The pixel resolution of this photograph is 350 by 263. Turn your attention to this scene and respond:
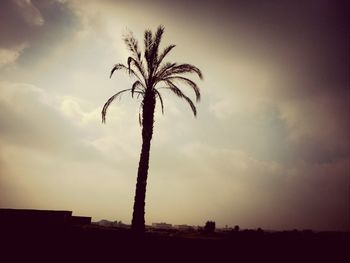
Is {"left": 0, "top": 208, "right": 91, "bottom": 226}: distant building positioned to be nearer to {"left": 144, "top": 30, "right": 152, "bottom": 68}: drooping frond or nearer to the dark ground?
the dark ground

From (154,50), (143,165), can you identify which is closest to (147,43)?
(154,50)

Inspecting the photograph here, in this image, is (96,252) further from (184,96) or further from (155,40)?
(155,40)

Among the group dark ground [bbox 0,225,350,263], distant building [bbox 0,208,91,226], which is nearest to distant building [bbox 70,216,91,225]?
distant building [bbox 0,208,91,226]

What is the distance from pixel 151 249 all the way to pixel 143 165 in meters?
4.10

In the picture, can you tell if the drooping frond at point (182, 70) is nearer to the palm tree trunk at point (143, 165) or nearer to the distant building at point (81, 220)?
the palm tree trunk at point (143, 165)

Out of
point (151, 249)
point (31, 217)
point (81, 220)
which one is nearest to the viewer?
point (151, 249)

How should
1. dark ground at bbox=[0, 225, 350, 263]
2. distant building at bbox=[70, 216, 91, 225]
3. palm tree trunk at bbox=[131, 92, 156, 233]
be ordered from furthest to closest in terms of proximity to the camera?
distant building at bbox=[70, 216, 91, 225], palm tree trunk at bbox=[131, 92, 156, 233], dark ground at bbox=[0, 225, 350, 263]

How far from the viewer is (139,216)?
48.4ft

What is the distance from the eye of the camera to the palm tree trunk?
14.7 metres

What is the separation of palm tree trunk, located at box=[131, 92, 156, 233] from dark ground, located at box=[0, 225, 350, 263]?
1.89 meters

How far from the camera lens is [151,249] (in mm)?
12469

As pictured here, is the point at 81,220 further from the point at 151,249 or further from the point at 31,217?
the point at 151,249

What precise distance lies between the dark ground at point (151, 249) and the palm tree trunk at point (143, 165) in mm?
1890

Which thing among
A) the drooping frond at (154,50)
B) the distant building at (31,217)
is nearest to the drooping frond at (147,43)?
the drooping frond at (154,50)
